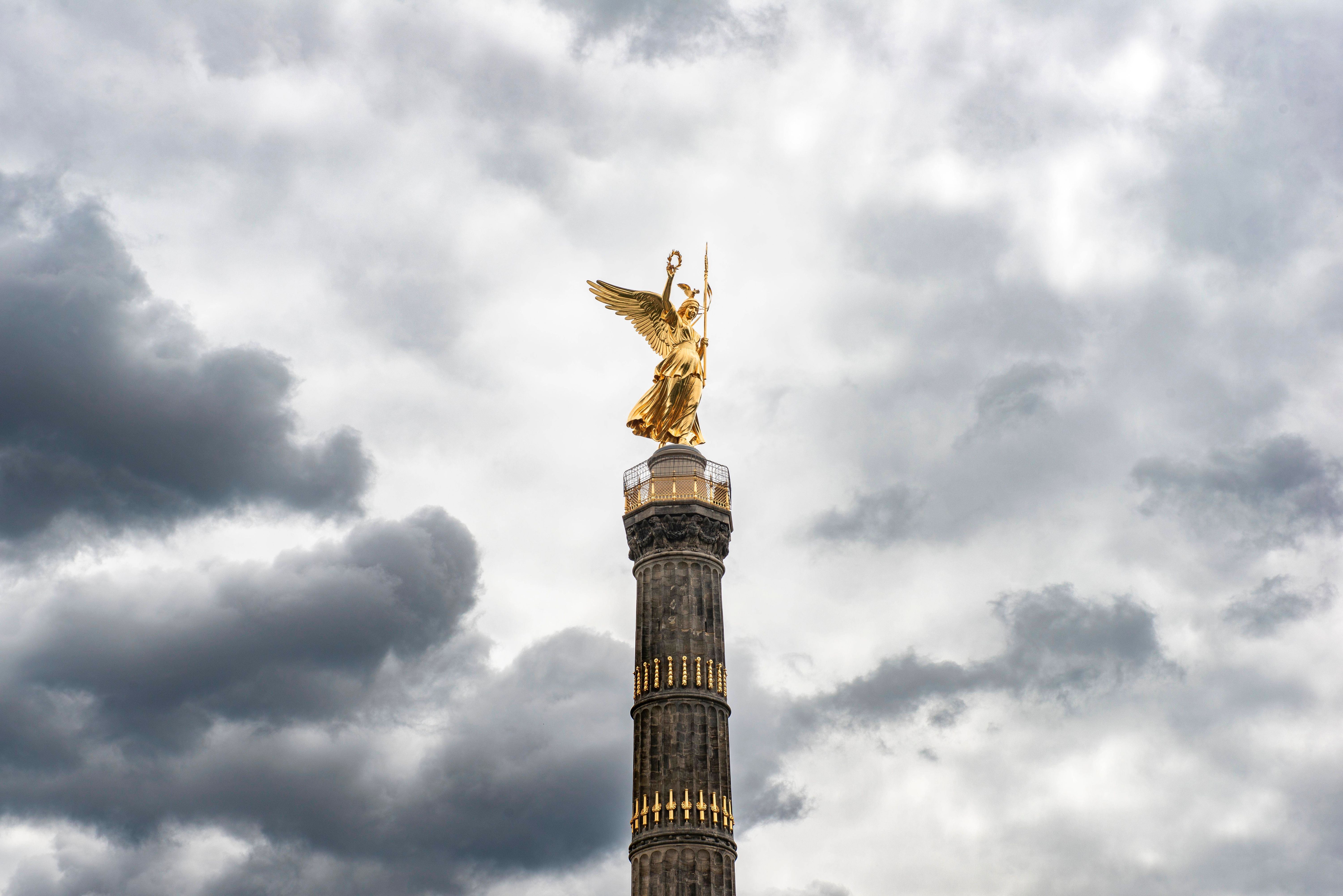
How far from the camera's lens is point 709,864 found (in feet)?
198

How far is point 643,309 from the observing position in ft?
240

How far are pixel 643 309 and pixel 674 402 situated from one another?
5300 mm

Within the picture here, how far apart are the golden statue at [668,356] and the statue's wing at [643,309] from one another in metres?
0.02

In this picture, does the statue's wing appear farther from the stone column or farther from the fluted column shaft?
the fluted column shaft

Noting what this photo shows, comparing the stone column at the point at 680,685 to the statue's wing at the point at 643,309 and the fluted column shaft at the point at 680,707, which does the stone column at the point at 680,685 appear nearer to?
the fluted column shaft at the point at 680,707

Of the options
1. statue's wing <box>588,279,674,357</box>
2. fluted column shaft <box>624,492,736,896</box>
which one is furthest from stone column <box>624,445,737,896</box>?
statue's wing <box>588,279,674,357</box>

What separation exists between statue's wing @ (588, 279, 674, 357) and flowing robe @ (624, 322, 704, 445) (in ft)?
4.24

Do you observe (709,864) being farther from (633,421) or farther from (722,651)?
(633,421)

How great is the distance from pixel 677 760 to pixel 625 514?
12.6 m

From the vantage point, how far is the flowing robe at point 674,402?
234 ft

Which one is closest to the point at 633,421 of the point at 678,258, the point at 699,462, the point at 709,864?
the point at 699,462

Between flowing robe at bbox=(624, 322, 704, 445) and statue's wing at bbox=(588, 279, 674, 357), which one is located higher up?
statue's wing at bbox=(588, 279, 674, 357)

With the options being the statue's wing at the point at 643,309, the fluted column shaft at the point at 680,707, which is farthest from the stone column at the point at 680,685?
the statue's wing at the point at 643,309

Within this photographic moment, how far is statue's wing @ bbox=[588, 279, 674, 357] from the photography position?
7281cm
